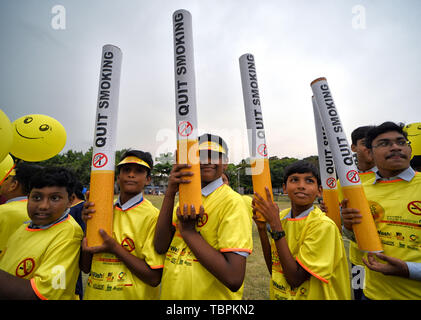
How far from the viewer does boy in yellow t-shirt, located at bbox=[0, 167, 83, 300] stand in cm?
173

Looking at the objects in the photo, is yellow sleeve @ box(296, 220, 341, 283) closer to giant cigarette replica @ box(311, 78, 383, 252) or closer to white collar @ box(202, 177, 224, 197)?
giant cigarette replica @ box(311, 78, 383, 252)

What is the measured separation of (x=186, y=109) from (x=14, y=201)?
2.86 metres

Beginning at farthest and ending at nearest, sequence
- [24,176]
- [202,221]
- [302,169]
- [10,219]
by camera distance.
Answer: [24,176] < [10,219] < [302,169] < [202,221]

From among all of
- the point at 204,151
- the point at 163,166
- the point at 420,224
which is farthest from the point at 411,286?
the point at 163,166

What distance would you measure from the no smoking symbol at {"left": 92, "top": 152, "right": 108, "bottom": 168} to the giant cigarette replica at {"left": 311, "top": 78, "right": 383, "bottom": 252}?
Result: 216 centimetres

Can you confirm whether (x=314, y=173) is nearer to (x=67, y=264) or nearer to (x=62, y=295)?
(x=67, y=264)

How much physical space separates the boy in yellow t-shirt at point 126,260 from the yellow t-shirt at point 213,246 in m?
0.28

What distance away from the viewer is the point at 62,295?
1937mm

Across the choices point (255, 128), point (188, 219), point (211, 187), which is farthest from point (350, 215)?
point (188, 219)

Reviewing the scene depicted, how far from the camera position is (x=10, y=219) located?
2.55 meters

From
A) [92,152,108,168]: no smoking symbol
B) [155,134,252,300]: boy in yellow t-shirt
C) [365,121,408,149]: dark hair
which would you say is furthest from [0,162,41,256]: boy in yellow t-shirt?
[365,121,408,149]: dark hair

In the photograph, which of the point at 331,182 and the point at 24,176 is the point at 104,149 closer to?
the point at 24,176

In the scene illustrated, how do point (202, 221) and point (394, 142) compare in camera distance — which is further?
point (394, 142)
